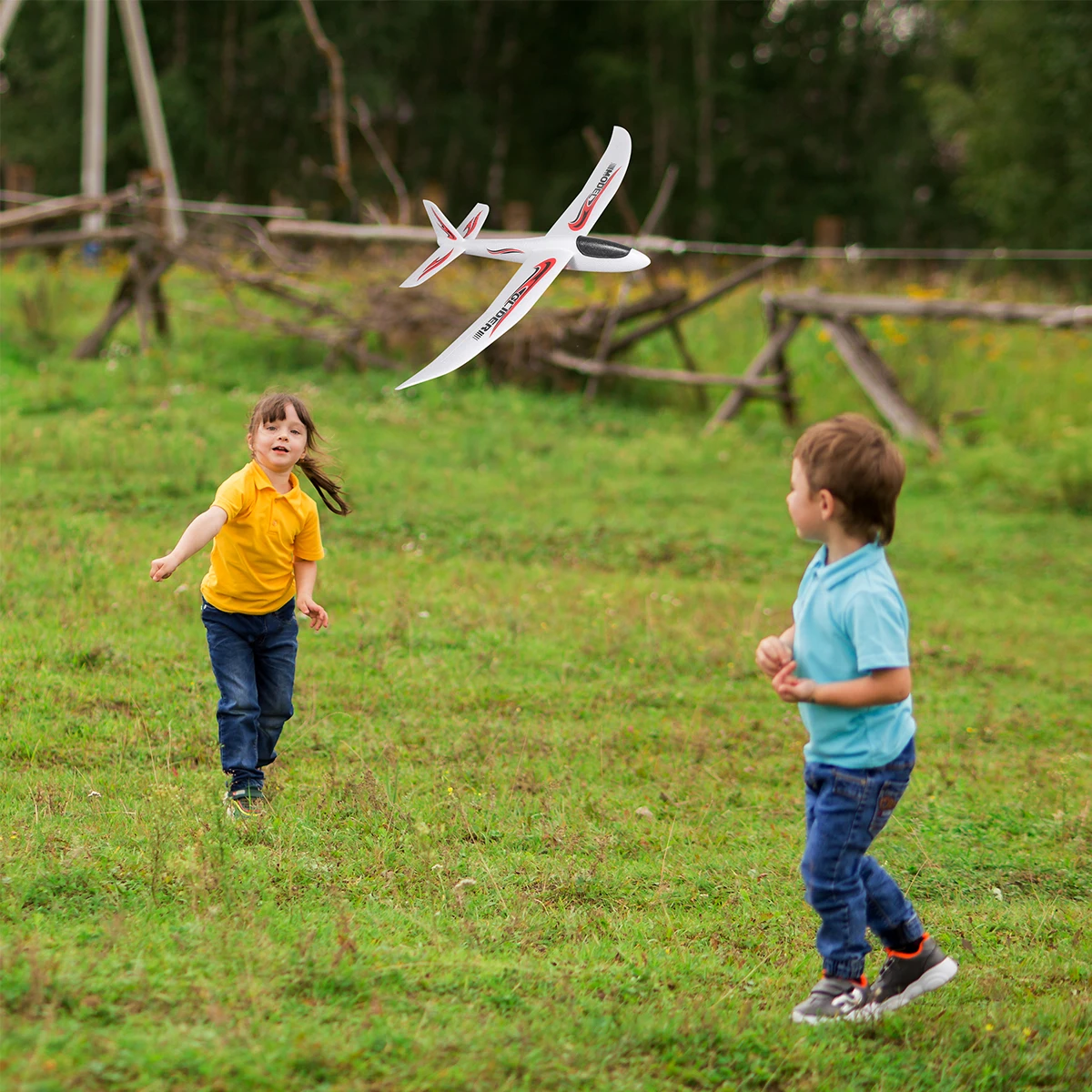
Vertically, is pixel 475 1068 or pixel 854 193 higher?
pixel 854 193

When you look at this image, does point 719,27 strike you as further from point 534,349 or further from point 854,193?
point 534,349

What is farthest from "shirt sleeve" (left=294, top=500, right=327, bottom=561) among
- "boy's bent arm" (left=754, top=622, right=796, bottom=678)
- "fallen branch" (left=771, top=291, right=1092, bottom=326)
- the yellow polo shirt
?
"fallen branch" (left=771, top=291, right=1092, bottom=326)

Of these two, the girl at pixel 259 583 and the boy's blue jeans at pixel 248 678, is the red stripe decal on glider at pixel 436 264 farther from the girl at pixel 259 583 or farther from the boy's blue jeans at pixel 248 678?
the boy's blue jeans at pixel 248 678

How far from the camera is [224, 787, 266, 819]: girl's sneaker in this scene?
4.69 meters

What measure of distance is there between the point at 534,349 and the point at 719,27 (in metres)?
24.1

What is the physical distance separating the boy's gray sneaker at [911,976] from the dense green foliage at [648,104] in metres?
22.5

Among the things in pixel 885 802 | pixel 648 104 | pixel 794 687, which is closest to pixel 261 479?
pixel 794 687

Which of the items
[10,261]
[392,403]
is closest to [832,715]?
[392,403]

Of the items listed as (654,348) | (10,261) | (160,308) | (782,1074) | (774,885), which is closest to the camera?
(782,1074)

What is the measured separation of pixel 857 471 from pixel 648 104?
33.6 m

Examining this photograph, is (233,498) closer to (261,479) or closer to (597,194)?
(261,479)

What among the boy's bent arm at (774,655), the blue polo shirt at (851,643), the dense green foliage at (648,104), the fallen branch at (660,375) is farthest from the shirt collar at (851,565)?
the dense green foliage at (648,104)

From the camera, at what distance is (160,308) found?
15.0 metres

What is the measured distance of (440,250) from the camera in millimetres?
4039
